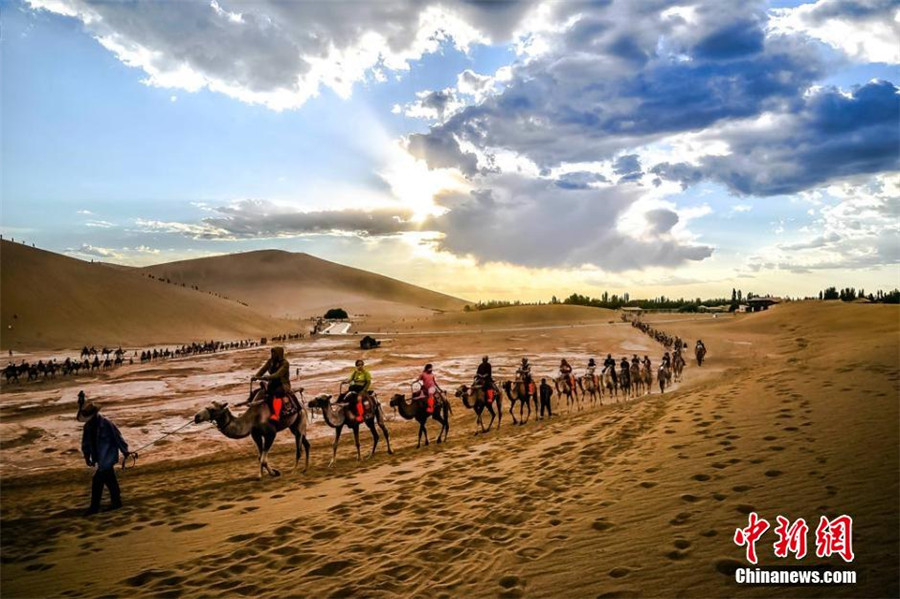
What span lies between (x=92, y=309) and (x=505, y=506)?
7706 cm

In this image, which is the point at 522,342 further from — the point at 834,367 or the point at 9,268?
the point at 9,268

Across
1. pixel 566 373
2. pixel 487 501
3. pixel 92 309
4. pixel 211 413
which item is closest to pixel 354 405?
pixel 211 413

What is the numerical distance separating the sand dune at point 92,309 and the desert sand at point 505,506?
52.0 metres

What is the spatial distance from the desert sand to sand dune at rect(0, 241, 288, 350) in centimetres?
5204

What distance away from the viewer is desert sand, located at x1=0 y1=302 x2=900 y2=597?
18.1 feet

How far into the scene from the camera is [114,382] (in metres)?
30.5

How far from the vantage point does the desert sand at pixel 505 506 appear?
5.50 metres

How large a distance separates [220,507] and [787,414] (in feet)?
39.6

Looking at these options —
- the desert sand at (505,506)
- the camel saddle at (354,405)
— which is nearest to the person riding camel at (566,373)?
the desert sand at (505,506)

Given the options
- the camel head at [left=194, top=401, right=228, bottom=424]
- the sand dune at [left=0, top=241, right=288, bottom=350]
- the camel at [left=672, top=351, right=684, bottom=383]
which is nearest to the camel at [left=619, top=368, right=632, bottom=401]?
the camel at [left=672, top=351, right=684, bottom=383]

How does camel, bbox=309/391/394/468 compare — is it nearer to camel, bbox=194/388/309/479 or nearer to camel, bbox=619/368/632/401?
camel, bbox=194/388/309/479

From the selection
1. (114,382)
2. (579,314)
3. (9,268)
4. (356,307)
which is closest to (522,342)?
(114,382)

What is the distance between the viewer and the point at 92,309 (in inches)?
2608

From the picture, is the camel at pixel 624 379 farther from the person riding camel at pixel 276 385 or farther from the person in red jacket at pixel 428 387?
the person riding camel at pixel 276 385
